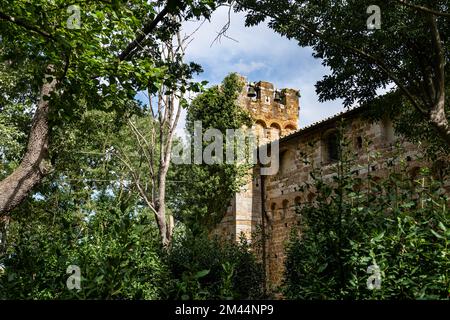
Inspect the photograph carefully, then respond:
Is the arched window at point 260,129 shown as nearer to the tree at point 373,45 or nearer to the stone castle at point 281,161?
the stone castle at point 281,161

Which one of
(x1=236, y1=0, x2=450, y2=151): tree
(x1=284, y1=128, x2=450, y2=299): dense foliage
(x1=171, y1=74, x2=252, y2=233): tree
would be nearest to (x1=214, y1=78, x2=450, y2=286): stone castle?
(x1=171, y1=74, x2=252, y2=233): tree

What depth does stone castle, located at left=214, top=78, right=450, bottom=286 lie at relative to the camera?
15.2 metres

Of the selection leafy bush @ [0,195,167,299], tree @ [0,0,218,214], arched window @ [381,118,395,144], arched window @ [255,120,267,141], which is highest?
arched window @ [255,120,267,141]

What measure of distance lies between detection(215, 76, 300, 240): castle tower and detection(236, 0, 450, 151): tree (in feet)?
35.6

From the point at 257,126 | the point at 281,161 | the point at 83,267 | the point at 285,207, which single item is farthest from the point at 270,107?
the point at 83,267

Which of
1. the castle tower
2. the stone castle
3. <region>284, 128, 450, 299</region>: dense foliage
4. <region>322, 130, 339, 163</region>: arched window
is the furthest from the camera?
the castle tower

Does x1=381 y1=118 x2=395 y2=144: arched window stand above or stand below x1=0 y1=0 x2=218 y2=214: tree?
above

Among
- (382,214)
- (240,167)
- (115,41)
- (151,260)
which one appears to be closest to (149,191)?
(240,167)

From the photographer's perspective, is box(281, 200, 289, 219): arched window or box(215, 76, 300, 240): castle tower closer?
box(281, 200, 289, 219): arched window

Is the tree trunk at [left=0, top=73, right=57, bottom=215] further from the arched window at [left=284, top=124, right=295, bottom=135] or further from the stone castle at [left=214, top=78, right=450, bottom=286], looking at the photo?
the arched window at [left=284, top=124, right=295, bottom=135]

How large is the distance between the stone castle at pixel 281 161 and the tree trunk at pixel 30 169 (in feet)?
28.9

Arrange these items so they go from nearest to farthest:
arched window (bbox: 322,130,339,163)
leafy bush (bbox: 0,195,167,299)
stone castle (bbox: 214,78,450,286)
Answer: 1. leafy bush (bbox: 0,195,167,299)
2. stone castle (bbox: 214,78,450,286)
3. arched window (bbox: 322,130,339,163)

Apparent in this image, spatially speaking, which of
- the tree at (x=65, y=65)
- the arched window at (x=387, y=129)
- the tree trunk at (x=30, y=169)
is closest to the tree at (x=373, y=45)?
the tree at (x=65, y=65)

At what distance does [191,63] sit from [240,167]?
1217cm
